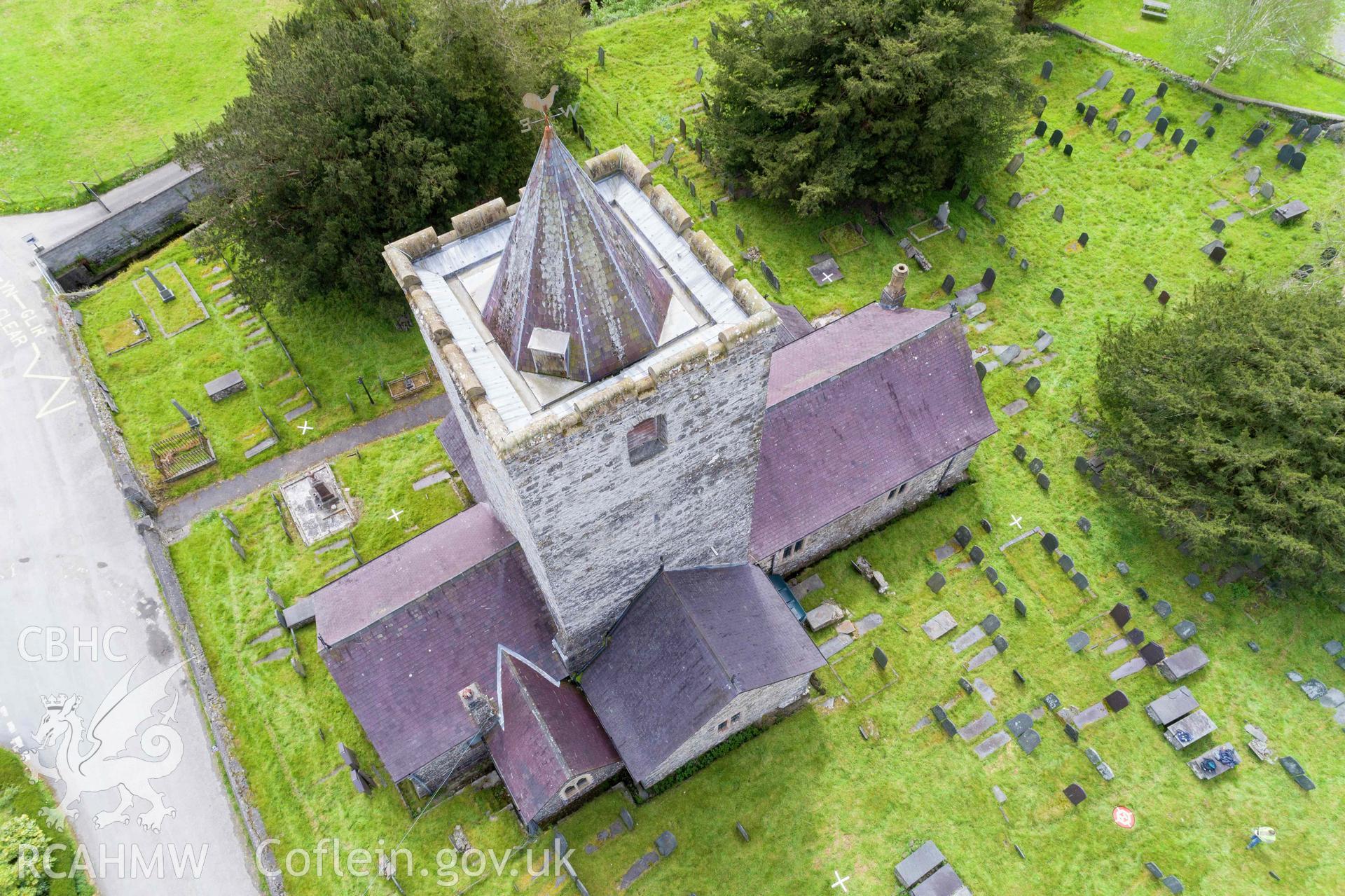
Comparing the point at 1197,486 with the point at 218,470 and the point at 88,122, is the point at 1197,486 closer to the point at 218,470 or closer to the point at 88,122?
the point at 218,470

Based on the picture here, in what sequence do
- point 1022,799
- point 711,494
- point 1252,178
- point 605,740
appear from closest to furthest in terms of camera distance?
1. point 711,494
2. point 605,740
3. point 1022,799
4. point 1252,178

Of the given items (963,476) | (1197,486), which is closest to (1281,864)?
(1197,486)

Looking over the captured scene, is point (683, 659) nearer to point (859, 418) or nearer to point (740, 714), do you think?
point (740, 714)

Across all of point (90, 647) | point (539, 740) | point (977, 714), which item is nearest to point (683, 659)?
point (539, 740)

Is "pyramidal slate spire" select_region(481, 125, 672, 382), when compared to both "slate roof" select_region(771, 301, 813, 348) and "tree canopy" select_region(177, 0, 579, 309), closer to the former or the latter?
"slate roof" select_region(771, 301, 813, 348)

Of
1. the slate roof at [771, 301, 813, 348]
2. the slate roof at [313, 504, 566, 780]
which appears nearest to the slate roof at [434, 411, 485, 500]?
the slate roof at [313, 504, 566, 780]

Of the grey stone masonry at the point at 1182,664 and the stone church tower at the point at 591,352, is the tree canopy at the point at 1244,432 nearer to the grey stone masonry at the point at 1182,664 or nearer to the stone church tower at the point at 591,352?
the grey stone masonry at the point at 1182,664

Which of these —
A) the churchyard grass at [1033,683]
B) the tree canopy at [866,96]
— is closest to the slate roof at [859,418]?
the churchyard grass at [1033,683]
